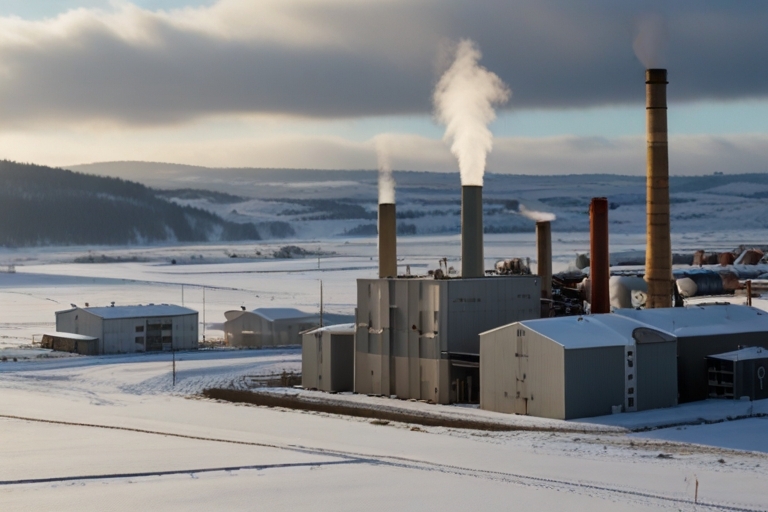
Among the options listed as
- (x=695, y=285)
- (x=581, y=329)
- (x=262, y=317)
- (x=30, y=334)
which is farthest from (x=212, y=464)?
(x=695, y=285)

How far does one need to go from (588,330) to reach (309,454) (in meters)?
11.5

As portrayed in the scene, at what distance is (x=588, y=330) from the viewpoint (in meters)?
33.4

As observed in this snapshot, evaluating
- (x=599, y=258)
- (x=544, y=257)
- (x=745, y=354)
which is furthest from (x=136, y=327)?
(x=745, y=354)

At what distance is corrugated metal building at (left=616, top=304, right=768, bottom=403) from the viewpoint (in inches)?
1427

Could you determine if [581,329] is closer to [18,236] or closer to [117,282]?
[117,282]

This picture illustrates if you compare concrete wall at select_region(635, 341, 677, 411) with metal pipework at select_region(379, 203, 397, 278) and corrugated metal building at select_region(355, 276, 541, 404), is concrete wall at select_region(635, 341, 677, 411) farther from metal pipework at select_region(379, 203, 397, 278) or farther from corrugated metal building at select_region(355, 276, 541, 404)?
metal pipework at select_region(379, 203, 397, 278)

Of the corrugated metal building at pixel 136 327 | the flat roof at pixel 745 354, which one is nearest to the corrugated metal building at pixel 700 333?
the flat roof at pixel 745 354

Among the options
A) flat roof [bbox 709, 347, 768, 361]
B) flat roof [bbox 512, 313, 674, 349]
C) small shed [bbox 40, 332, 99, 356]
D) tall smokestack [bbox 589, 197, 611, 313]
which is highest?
tall smokestack [bbox 589, 197, 611, 313]

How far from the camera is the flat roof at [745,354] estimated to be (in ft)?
117

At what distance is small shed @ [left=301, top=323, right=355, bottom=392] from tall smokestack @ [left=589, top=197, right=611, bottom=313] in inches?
383

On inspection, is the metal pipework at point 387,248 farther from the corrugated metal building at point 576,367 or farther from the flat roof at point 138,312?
the flat roof at point 138,312

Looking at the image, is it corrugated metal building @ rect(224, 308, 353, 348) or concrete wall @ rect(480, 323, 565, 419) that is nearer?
concrete wall @ rect(480, 323, 565, 419)

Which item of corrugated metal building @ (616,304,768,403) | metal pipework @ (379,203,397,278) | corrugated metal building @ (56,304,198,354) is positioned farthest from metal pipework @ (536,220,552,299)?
corrugated metal building @ (56,304,198,354)

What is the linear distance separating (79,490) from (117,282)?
264 feet
